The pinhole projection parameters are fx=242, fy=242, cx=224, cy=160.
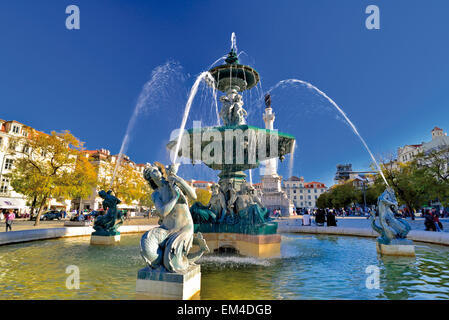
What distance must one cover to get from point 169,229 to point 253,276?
2656 millimetres

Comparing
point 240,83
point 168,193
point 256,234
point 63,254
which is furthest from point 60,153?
point 168,193

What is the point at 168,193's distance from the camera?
13.8 feet

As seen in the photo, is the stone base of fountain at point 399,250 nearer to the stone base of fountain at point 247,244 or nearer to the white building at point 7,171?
the stone base of fountain at point 247,244

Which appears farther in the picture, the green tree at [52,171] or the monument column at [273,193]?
the monument column at [273,193]

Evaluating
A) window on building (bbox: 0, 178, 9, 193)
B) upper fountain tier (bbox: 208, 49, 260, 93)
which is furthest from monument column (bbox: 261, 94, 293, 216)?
window on building (bbox: 0, 178, 9, 193)

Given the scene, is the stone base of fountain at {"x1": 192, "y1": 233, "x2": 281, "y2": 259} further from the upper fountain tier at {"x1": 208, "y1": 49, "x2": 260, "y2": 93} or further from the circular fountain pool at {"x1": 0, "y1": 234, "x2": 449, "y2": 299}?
the upper fountain tier at {"x1": 208, "y1": 49, "x2": 260, "y2": 93}

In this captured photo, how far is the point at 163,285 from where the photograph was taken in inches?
141

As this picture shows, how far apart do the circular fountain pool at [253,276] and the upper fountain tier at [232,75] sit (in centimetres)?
829

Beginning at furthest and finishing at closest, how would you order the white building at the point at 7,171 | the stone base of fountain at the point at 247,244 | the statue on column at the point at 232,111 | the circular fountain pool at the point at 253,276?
the white building at the point at 7,171 → the statue on column at the point at 232,111 → the stone base of fountain at the point at 247,244 → the circular fountain pool at the point at 253,276

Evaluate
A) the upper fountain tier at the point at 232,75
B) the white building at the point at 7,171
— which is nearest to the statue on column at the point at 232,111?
the upper fountain tier at the point at 232,75

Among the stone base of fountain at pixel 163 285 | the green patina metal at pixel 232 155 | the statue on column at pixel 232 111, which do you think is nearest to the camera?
the stone base of fountain at pixel 163 285

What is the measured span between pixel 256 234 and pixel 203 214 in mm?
2146

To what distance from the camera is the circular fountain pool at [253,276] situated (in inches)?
169
